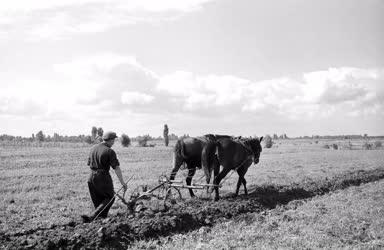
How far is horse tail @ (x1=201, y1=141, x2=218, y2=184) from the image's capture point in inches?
471

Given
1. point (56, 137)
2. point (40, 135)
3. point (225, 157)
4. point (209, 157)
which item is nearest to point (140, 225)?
point (209, 157)

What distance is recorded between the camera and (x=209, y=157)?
1206 centimetres

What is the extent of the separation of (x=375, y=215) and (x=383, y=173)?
12106mm

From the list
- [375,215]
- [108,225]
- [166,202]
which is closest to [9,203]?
[166,202]

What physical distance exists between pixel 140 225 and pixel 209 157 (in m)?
4.50

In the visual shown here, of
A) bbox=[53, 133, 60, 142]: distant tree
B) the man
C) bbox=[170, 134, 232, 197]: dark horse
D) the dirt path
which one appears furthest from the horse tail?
bbox=[53, 133, 60, 142]: distant tree

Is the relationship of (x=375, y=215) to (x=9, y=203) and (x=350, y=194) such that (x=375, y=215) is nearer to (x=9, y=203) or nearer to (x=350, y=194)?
(x=350, y=194)

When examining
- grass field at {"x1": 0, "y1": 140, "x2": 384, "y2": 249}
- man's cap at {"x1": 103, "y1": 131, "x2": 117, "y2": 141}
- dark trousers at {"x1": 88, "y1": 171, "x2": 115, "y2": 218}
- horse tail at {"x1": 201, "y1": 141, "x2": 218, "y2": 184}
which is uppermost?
man's cap at {"x1": 103, "y1": 131, "x2": 117, "y2": 141}

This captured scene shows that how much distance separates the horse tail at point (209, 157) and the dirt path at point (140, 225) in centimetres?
108

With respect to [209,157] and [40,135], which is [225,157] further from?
[40,135]

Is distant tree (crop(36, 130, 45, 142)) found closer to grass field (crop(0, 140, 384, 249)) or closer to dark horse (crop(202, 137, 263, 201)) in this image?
grass field (crop(0, 140, 384, 249))

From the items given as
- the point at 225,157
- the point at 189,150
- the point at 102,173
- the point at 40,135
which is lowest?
the point at 102,173

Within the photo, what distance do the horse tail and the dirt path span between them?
42.4 inches

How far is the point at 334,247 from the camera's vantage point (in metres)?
6.82
